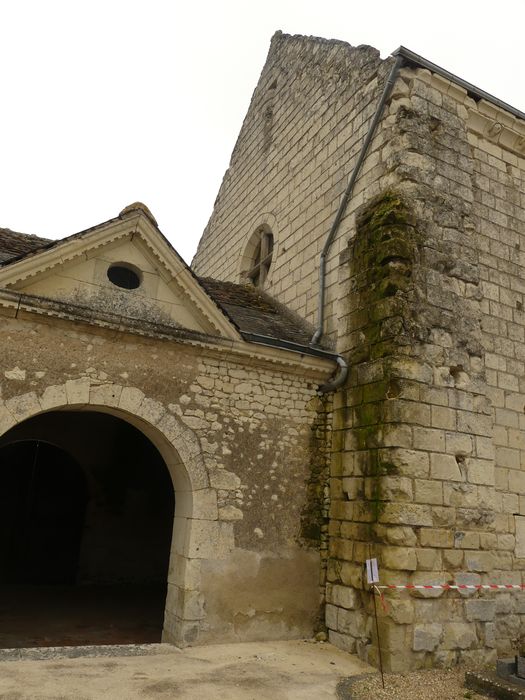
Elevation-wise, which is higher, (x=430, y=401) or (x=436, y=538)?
(x=430, y=401)

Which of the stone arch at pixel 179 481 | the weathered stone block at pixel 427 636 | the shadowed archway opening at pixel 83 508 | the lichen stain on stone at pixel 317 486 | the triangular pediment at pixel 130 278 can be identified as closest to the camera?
the weathered stone block at pixel 427 636

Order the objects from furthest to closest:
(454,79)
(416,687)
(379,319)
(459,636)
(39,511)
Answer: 1. (39,511)
2. (454,79)
3. (379,319)
4. (459,636)
5. (416,687)

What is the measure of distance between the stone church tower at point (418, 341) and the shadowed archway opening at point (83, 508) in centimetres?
356

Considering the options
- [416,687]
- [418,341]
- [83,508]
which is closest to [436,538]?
[416,687]

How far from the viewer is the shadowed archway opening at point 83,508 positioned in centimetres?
861

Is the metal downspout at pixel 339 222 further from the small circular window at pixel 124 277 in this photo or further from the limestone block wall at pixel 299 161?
the small circular window at pixel 124 277

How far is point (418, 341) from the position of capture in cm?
575

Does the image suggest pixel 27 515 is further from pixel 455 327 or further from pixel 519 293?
pixel 519 293

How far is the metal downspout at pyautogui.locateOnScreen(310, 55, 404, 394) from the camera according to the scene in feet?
20.8

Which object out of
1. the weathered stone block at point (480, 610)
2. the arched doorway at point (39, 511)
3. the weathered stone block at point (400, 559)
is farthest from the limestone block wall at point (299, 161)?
the arched doorway at point (39, 511)

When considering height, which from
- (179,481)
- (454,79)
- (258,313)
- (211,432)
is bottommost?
(179,481)

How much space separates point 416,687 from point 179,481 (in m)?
2.72

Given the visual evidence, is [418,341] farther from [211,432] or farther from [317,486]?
[211,432]

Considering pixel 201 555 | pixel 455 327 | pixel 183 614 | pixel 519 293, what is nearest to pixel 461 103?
pixel 519 293
